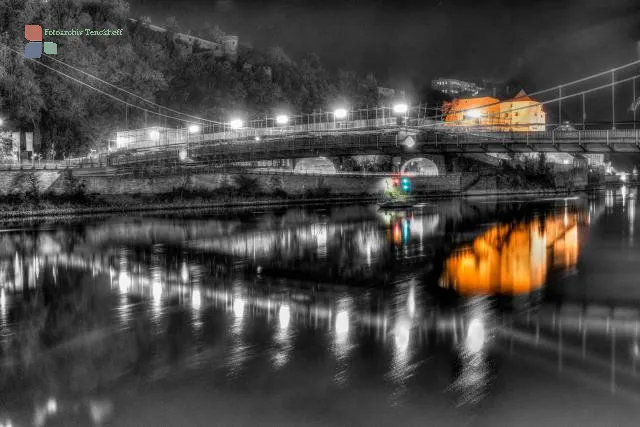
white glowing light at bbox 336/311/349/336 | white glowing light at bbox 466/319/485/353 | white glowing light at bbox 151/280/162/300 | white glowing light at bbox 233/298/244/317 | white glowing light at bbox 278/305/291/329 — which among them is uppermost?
white glowing light at bbox 151/280/162/300

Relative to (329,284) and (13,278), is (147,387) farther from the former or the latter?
(13,278)

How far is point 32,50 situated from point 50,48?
3198mm

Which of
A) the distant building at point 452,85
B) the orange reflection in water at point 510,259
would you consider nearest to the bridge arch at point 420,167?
the orange reflection in water at point 510,259

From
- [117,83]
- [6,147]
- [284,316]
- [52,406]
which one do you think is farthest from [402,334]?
[117,83]

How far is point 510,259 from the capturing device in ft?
74.6

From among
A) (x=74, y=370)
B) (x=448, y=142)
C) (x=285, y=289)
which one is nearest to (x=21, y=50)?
(x=448, y=142)

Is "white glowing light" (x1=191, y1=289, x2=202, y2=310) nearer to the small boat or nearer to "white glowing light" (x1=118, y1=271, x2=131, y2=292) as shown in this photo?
"white glowing light" (x1=118, y1=271, x2=131, y2=292)

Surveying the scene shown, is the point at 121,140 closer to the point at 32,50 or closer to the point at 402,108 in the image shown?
the point at 32,50

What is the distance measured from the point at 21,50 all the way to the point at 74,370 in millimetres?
49625

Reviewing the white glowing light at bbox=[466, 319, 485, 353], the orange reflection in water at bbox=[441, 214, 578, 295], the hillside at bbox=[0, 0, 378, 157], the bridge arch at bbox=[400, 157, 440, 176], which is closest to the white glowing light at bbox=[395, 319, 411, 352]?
the white glowing light at bbox=[466, 319, 485, 353]

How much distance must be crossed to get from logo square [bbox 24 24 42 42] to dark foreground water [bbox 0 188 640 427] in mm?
34317

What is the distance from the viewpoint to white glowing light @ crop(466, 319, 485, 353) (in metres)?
11.3

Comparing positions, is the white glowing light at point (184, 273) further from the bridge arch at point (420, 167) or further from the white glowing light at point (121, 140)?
the bridge arch at point (420, 167)

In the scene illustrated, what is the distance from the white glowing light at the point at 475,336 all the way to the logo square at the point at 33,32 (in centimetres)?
5204
